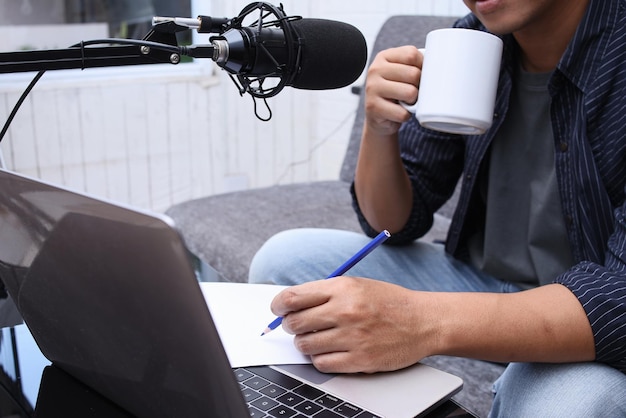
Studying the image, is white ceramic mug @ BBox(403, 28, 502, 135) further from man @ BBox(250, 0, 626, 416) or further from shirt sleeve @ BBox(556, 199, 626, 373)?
shirt sleeve @ BBox(556, 199, 626, 373)

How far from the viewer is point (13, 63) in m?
0.53

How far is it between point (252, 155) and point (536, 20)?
1.98 m

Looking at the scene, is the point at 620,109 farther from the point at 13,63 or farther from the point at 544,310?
the point at 13,63

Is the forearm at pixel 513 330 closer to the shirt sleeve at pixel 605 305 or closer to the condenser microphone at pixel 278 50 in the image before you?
the shirt sleeve at pixel 605 305

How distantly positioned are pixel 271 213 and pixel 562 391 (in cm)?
115

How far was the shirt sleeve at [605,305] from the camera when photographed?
0.70 metres

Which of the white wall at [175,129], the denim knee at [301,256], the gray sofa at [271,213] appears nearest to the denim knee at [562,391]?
the denim knee at [301,256]

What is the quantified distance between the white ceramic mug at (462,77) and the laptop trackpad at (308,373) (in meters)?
0.37

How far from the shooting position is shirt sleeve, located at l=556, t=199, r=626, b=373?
70cm

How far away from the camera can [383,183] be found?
1.09 metres

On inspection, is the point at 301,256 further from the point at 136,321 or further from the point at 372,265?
the point at 136,321

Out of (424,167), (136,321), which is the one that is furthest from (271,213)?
(136,321)

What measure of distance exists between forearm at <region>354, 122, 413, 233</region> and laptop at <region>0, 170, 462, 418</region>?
51cm

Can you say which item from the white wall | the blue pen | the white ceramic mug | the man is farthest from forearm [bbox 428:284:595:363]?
the white wall
